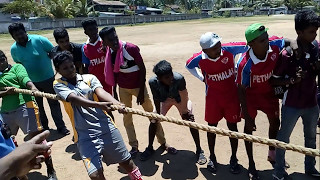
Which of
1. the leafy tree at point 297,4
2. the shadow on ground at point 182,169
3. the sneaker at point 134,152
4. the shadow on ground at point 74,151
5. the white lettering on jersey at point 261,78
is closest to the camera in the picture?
the white lettering on jersey at point 261,78

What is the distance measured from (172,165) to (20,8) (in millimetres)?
44830

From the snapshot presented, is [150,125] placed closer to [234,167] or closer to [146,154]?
[146,154]

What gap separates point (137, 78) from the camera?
459 centimetres

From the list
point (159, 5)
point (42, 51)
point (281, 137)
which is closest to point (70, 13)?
point (42, 51)

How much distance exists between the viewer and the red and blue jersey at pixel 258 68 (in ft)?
11.2

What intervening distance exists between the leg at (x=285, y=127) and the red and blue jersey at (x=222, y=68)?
737 mm

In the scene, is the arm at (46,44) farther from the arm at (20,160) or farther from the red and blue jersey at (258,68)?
the arm at (20,160)

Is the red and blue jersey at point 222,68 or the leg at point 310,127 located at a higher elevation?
the red and blue jersey at point 222,68

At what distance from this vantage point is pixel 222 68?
375cm

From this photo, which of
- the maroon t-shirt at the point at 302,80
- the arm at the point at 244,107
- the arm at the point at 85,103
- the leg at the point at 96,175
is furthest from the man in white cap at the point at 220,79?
the leg at the point at 96,175

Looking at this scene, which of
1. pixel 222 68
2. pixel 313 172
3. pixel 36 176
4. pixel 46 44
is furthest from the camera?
pixel 46 44

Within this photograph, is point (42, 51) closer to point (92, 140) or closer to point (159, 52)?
point (92, 140)

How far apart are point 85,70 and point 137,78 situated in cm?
116

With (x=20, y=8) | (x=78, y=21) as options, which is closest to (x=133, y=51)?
(x=78, y=21)
